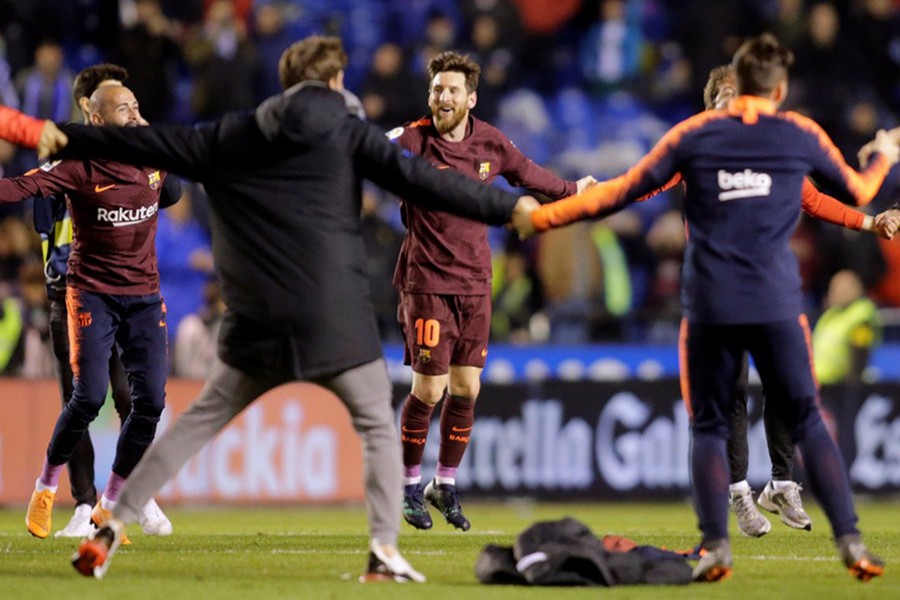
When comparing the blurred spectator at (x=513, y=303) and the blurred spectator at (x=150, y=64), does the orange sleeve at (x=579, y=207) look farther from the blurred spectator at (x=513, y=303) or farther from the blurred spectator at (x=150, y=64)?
the blurred spectator at (x=150, y=64)

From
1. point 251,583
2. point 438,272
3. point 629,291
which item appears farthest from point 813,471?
point 629,291

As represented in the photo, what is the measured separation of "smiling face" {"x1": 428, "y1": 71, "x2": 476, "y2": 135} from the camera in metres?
10.3

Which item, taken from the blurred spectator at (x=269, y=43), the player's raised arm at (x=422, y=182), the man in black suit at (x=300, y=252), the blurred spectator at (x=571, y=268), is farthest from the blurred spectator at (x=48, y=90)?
the player's raised arm at (x=422, y=182)

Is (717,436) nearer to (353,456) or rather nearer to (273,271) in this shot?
(273,271)

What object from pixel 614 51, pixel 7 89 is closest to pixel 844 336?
pixel 614 51

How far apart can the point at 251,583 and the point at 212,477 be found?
802 cm

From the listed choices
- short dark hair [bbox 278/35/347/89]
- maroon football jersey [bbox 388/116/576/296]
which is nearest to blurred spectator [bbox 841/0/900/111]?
maroon football jersey [bbox 388/116/576/296]

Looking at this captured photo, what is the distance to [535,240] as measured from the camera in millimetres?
18062

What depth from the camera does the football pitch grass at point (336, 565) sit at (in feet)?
23.2

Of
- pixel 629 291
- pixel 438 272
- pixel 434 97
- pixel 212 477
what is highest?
pixel 434 97

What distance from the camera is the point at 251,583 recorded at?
7398 mm

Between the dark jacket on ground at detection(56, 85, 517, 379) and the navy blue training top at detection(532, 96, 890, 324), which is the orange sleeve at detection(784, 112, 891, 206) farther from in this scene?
the dark jacket on ground at detection(56, 85, 517, 379)

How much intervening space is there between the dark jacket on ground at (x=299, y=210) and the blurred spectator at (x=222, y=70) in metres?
11.6

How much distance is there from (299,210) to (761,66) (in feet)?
6.95
